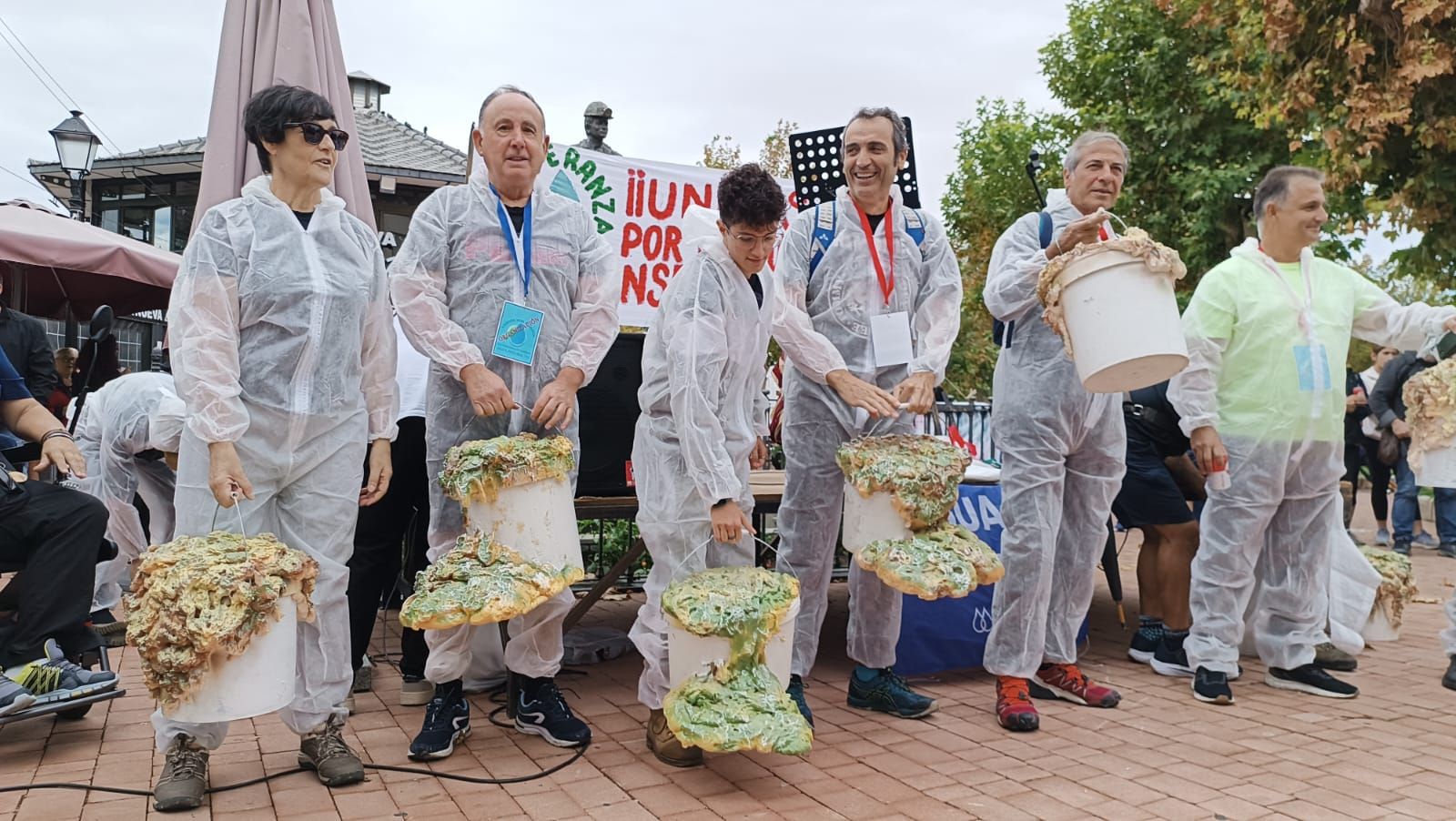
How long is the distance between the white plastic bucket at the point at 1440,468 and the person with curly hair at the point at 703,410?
2.79 meters

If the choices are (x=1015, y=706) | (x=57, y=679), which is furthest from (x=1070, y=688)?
(x=57, y=679)

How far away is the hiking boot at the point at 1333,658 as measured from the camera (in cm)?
448

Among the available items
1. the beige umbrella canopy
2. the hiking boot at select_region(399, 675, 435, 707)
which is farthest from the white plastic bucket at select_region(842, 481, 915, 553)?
the beige umbrella canopy

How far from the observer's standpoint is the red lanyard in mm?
3602

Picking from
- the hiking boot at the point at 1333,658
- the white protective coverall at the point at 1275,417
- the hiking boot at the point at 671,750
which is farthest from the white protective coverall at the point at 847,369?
Answer: the hiking boot at the point at 1333,658

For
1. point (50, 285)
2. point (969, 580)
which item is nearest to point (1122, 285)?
point (969, 580)

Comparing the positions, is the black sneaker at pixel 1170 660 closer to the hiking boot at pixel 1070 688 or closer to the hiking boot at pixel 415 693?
the hiking boot at pixel 1070 688

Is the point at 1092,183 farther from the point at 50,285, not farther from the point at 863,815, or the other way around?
the point at 50,285

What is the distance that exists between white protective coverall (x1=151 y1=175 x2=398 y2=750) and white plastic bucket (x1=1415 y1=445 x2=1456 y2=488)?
3.98 m

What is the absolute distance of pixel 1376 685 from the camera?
13.8 ft

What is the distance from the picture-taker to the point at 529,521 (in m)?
2.91

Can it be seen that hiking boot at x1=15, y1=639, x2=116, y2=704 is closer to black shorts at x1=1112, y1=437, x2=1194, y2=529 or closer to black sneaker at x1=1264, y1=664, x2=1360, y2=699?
black shorts at x1=1112, y1=437, x2=1194, y2=529

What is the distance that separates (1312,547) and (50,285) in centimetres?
984

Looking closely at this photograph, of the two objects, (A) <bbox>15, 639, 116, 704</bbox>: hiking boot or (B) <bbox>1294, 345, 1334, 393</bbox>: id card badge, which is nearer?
(A) <bbox>15, 639, 116, 704</bbox>: hiking boot
